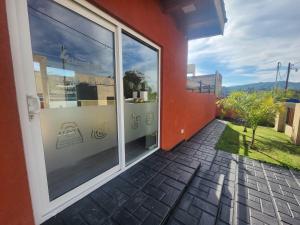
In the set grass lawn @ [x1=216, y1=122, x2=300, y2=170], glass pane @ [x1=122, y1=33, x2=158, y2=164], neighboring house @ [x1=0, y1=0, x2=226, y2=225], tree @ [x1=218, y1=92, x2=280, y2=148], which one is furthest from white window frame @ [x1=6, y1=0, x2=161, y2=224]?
tree @ [x1=218, y1=92, x2=280, y2=148]

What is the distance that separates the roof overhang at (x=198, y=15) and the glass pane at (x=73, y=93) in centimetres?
158

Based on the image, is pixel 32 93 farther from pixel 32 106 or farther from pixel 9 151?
pixel 9 151

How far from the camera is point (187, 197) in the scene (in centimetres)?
208

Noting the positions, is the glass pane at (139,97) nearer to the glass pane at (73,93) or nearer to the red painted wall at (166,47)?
the red painted wall at (166,47)

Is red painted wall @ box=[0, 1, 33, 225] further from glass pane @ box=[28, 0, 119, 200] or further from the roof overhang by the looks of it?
the roof overhang

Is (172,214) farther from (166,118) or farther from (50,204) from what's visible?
(166,118)

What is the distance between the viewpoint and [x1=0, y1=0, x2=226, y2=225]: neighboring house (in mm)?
1045

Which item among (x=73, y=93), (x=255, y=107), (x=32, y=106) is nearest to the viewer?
(x=32, y=106)

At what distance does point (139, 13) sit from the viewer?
2223 mm

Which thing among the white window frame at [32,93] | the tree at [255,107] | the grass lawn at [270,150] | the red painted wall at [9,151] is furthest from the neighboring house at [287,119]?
the red painted wall at [9,151]

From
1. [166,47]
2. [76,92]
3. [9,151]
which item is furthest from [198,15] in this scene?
[9,151]

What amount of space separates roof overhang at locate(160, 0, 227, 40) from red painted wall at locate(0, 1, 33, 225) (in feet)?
8.61

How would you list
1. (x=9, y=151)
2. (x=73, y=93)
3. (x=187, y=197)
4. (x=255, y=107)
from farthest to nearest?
(x=255, y=107) → (x=187, y=197) → (x=73, y=93) → (x=9, y=151)

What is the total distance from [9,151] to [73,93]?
878 mm
